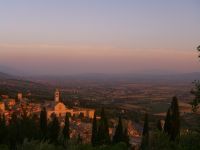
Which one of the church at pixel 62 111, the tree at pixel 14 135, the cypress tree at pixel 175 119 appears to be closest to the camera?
the cypress tree at pixel 175 119


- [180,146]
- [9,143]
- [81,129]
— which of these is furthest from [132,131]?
[180,146]

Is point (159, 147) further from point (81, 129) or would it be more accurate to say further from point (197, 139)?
point (81, 129)

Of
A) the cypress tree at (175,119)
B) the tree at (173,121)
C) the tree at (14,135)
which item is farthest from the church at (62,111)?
the cypress tree at (175,119)

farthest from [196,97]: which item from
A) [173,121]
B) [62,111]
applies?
[62,111]

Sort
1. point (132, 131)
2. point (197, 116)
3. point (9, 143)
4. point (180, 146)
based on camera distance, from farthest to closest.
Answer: point (132, 131)
point (9, 143)
point (180, 146)
point (197, 116)

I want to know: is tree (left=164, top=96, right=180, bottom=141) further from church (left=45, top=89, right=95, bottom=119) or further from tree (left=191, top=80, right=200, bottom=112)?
church (left=45, top=89, right=95, bottom=119)

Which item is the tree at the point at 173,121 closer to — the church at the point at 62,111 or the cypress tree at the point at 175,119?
the cypress tree at the point at 175,119

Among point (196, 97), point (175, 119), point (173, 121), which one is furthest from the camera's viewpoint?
point (175, 119)

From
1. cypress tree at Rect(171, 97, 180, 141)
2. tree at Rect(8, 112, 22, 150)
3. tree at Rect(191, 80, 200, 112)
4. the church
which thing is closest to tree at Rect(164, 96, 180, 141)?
cypress tree at Rect(171, 97, 180, 141)

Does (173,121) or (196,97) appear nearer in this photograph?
(196,97)

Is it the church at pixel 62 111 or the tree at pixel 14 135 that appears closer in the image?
the tree at pixel 14 135

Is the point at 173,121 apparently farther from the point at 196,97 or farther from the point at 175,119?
the point at 196,97
